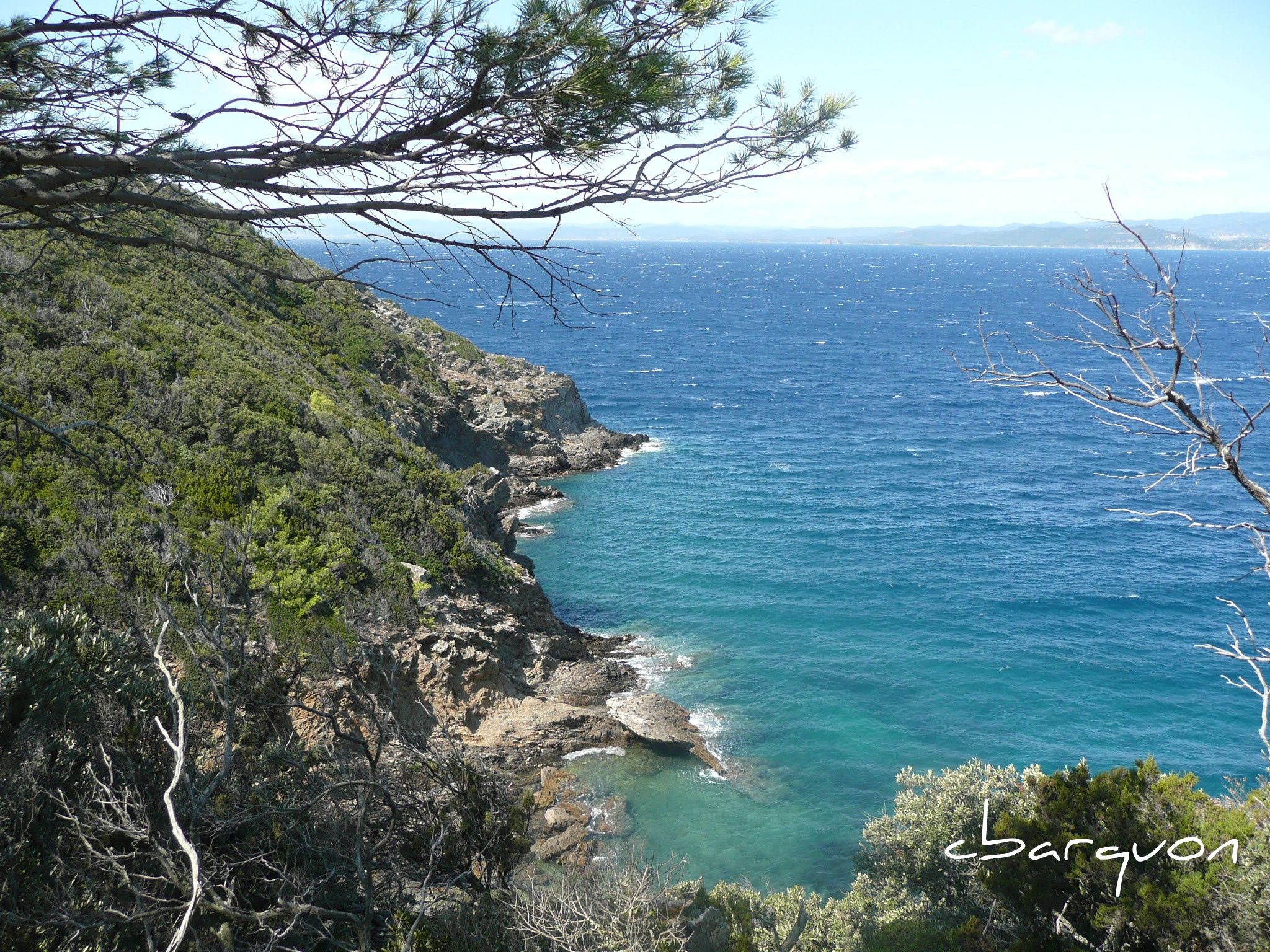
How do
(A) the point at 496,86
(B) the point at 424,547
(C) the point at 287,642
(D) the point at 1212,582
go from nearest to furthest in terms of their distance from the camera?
(A) the point at 496,86, (C) the point at 287,642, (B) the point at 424,547, (D) the point at 1212,582

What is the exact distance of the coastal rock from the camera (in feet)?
74.8

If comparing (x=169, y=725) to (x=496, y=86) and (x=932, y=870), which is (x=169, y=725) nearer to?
(x=496, y=86)

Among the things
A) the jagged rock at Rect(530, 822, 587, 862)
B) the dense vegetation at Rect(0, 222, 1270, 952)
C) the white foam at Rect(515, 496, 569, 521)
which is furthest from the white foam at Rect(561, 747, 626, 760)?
the white foam at Rect(515, 496, 569, 521)

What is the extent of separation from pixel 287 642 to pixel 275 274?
1330 cm

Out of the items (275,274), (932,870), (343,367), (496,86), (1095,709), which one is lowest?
(1095,709)

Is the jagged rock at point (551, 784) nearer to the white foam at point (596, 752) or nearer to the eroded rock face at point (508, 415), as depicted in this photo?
the white foam at point (596, 752)

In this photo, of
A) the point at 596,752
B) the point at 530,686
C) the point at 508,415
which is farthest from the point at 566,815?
the point at 508,415

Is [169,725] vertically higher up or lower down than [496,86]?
lower down

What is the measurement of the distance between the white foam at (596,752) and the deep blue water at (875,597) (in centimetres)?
27

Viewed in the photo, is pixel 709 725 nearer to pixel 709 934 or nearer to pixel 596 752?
pixel 596 752

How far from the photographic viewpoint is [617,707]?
23922 millimetres

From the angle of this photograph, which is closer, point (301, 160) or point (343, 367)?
point (301, 160)

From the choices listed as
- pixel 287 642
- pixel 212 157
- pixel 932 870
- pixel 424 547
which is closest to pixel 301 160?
pixel 212 157

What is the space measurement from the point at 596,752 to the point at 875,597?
1560cm
